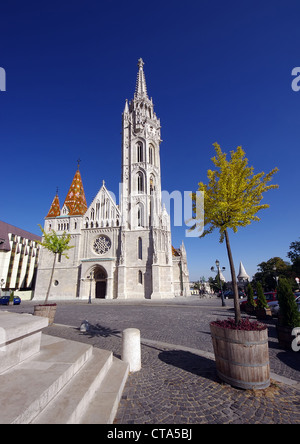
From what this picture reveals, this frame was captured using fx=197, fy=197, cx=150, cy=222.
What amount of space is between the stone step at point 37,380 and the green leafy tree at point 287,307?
5.77 metres

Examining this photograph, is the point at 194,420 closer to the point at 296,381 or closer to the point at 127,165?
the point at 296,381

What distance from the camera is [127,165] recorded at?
34875mm

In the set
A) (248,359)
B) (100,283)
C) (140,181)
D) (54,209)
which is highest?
(140,181)

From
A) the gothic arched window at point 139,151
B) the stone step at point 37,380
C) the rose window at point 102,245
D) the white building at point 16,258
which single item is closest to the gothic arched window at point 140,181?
the gothic arched window at point 139,151

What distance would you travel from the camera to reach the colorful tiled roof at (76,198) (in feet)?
109

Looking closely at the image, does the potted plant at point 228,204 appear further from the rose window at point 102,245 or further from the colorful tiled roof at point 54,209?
the colorful tiled roof at point 54,209

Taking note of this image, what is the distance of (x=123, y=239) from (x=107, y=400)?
88.8 feet

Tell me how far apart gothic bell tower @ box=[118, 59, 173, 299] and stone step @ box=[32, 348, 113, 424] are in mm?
24376

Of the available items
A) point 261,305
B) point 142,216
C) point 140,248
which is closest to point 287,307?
point 261,305

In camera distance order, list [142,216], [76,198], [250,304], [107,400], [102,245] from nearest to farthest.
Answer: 1. [107,400]
2. [250,304]
3. [102,245]
4. [142,216]
5. [76,198]

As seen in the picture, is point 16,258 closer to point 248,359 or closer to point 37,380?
point 37,380

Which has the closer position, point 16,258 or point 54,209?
point 54,209

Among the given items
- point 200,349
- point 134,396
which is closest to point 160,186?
point 200,349

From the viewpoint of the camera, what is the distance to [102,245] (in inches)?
1230
